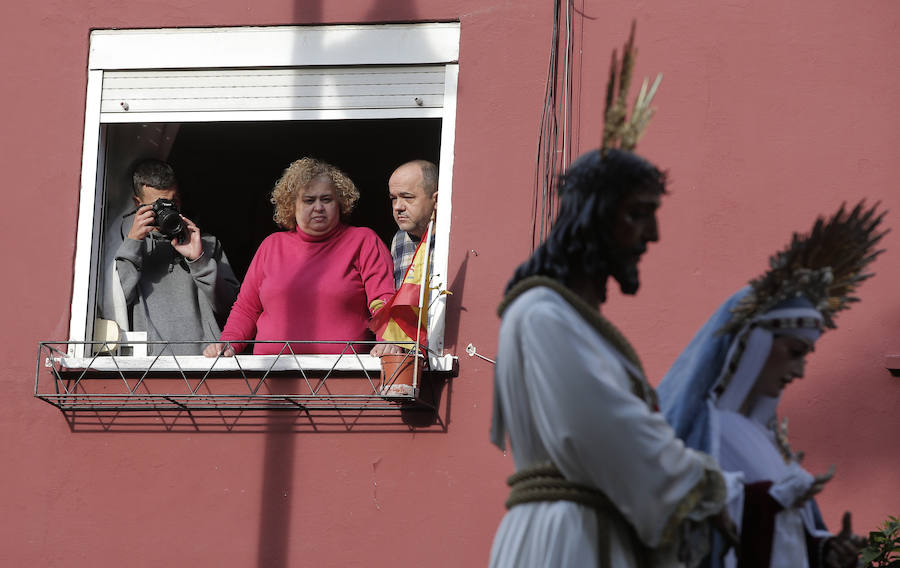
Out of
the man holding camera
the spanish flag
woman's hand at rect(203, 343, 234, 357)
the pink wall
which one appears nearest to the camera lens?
the man holding camera

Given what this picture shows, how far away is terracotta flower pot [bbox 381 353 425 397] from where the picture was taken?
700 cm

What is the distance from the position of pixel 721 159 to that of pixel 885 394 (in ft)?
4.44

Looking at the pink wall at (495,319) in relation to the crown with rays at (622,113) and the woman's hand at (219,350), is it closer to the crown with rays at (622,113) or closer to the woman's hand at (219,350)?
the woman's hand at (219,350)

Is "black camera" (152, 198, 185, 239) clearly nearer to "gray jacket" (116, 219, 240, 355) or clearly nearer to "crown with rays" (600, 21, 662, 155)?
"gray jacket" (116, 219, 240, 355)

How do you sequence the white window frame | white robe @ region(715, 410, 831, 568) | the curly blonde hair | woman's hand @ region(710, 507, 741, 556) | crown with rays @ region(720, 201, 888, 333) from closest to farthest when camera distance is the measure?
woman's hand @ region(710, 507, 741, 556), white robe @ region(715, 410, 831, 568), crown with rays @ region(720, 201, 888, 333), the white window frame, the curly blonde hair

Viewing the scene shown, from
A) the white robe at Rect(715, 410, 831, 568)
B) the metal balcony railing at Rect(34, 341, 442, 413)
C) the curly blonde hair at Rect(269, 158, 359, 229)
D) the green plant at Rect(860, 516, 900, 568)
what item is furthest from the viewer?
the curly blonde hair at Rect(269, 158, 359, 229)

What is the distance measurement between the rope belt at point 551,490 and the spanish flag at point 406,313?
11.1 feet

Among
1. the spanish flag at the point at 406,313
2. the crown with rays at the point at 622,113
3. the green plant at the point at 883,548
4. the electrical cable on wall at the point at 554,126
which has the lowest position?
the green plant at the point at 883,548

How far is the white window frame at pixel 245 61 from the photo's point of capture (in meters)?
7.67

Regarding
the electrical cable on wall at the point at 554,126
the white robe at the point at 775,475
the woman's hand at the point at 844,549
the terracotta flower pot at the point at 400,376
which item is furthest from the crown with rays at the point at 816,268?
the electrical cable on wall at the point at 554,126

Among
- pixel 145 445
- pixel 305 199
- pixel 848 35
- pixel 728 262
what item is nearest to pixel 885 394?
pixel 728 262

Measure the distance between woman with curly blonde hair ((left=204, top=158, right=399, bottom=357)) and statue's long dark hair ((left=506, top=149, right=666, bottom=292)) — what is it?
358 cm

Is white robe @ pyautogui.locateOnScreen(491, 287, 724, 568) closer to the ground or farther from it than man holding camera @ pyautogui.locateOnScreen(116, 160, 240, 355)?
Answer: closer to the ground

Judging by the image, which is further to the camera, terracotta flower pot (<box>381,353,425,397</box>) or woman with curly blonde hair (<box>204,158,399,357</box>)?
woman with curly blonde hair (<box>204,158,399,357</box>)
